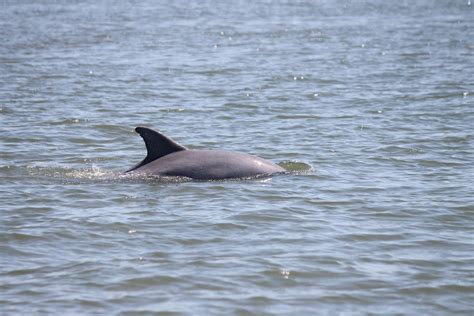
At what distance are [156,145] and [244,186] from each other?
140cm

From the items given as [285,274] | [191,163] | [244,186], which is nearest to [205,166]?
[191,163]

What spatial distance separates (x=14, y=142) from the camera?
56.2ft

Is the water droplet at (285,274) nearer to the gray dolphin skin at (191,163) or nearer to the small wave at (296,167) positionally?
the gray dolphin skin at (191,163)

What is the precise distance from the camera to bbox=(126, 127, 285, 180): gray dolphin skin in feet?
44.6

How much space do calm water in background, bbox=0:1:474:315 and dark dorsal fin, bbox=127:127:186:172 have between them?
1.58 feet

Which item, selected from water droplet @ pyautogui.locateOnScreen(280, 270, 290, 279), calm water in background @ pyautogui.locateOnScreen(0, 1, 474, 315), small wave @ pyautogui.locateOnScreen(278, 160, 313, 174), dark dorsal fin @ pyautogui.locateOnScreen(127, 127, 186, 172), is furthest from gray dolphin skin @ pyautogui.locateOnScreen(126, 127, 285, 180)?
water droplet @ pyautogui.locateOnScreen(280, 270, 290, 279)

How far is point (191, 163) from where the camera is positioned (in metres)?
13.7

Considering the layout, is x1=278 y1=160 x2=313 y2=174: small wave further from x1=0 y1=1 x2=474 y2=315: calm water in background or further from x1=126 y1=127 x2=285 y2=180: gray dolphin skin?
x1=126 y1=127 x2=285 y2=180: gray dolphin skin

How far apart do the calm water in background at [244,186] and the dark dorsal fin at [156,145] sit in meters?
0.48

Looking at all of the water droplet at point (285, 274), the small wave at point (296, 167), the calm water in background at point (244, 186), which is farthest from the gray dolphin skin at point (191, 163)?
the water droplet at point (285, 274)

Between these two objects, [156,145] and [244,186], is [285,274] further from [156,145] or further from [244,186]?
[156,145]

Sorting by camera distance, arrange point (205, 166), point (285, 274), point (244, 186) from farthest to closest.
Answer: point (205, 166) < point (244, 186) < point (285, 274)

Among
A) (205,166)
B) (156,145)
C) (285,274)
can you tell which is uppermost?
(156,145)

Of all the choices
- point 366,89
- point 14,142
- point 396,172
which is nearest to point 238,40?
point 366,89
